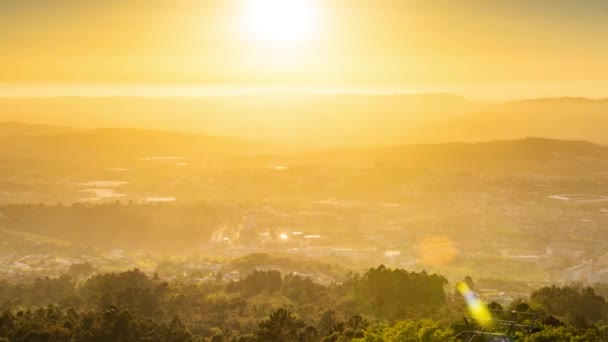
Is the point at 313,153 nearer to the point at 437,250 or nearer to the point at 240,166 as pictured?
the point at 240,166

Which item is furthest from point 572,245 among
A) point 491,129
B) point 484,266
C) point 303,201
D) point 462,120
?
point 462,120

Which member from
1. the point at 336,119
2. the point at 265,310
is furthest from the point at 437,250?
the point at 336,119

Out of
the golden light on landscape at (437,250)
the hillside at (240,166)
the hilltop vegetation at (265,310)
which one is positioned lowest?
the hilltop vegetation at (265,310)

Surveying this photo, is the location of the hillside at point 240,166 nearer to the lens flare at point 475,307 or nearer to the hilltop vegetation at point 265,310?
the hilltop vegetation at point 265,310

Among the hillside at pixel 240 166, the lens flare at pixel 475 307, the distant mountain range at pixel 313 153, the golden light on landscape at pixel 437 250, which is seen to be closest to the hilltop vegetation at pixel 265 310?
the lens flare at pixel 475 307

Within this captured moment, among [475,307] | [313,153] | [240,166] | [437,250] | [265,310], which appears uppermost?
[313,153]

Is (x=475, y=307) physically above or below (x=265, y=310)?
above

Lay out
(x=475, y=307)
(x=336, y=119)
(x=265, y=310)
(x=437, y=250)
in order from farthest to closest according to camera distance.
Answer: (x=336, y=119)
(x=437, y=250)
(x=265, y=310)
(x=475, y=307)
